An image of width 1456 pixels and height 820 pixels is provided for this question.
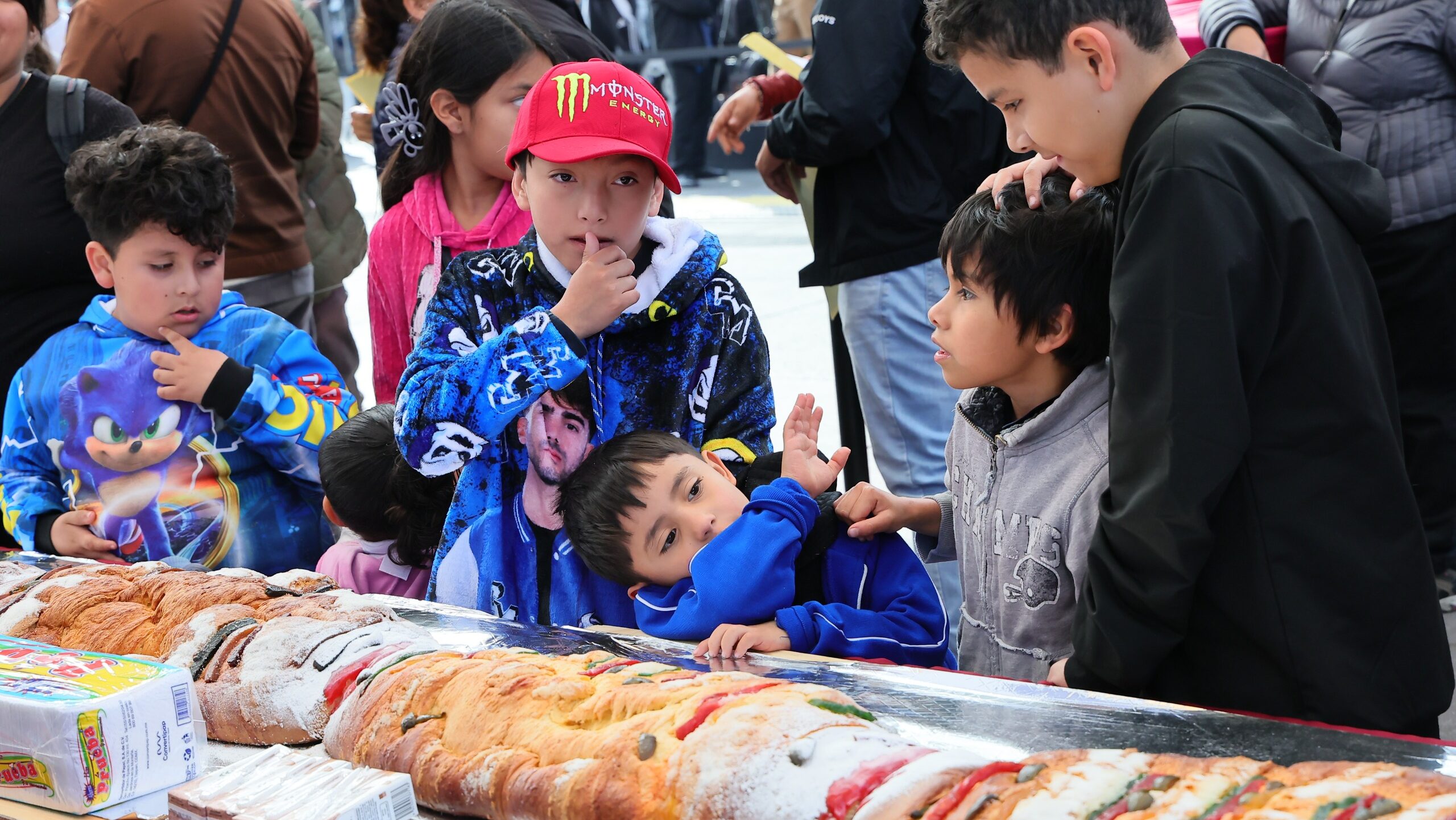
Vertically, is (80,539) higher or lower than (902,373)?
lower

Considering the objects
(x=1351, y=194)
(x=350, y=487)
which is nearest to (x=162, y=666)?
(x=350, y=487)

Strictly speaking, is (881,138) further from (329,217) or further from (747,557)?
(329,217)

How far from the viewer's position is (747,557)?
158cm

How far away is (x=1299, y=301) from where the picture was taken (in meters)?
1.25

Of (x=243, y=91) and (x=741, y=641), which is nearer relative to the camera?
(x=741, y=641)

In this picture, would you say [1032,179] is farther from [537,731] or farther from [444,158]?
[444,158]

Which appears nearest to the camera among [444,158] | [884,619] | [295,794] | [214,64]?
[295,794]

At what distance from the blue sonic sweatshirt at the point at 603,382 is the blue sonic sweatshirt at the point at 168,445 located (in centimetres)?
45

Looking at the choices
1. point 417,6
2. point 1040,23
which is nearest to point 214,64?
point 417,6

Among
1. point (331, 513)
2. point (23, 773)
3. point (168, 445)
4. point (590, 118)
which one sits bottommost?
point (23, 773)

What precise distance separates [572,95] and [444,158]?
0.73m

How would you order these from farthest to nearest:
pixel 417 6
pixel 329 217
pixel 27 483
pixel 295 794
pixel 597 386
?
pixel 329 217 < pixel 417 6 < pixel 27 483 < pixel 597 386 < pixel 295 794

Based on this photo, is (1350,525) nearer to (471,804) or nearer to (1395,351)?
(471,804)

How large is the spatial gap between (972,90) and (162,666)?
2356 millimetres
